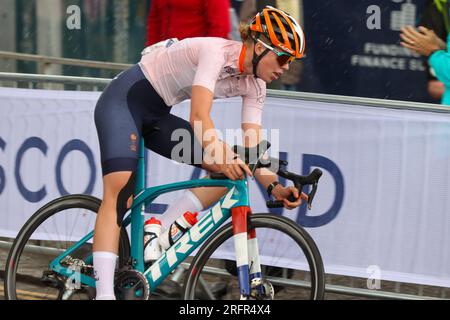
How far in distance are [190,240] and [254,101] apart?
813mm

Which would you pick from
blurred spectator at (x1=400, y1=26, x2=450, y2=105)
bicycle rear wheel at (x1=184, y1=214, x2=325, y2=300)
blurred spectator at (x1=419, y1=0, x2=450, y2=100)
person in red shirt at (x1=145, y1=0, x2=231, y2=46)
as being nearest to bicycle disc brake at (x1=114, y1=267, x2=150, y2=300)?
bicycle rear wheel at (x1=184, y1=214, x2=325, y2=300)

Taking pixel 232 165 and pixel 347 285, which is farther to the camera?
pixel 347 285

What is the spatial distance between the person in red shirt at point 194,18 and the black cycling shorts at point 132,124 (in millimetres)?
2075

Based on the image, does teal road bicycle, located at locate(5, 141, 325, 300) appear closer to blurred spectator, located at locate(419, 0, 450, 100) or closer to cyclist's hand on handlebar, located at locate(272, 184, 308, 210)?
cyclist's hand on handlebar, located at locate(272, 184, 308, 210)

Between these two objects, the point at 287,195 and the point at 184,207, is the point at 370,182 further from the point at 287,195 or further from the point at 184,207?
the point at 184,207

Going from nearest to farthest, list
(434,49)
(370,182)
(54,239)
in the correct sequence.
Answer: (54,239), (370,182), (434,49)

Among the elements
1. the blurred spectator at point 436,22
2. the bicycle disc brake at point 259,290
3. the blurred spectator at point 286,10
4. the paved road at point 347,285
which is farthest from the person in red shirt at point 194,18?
the bicycle disc brake at point 259,290

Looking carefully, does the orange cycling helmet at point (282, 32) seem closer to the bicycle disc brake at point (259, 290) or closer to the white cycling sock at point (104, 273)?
the bicycle disc brake at point (259, 290)

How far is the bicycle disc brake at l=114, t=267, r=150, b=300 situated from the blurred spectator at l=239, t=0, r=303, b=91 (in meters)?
3.06

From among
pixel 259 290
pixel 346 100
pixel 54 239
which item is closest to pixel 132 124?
pixel 259 290

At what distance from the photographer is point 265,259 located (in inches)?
232

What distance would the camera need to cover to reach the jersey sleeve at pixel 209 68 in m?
5.26

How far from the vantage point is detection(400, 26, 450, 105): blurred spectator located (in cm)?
721
